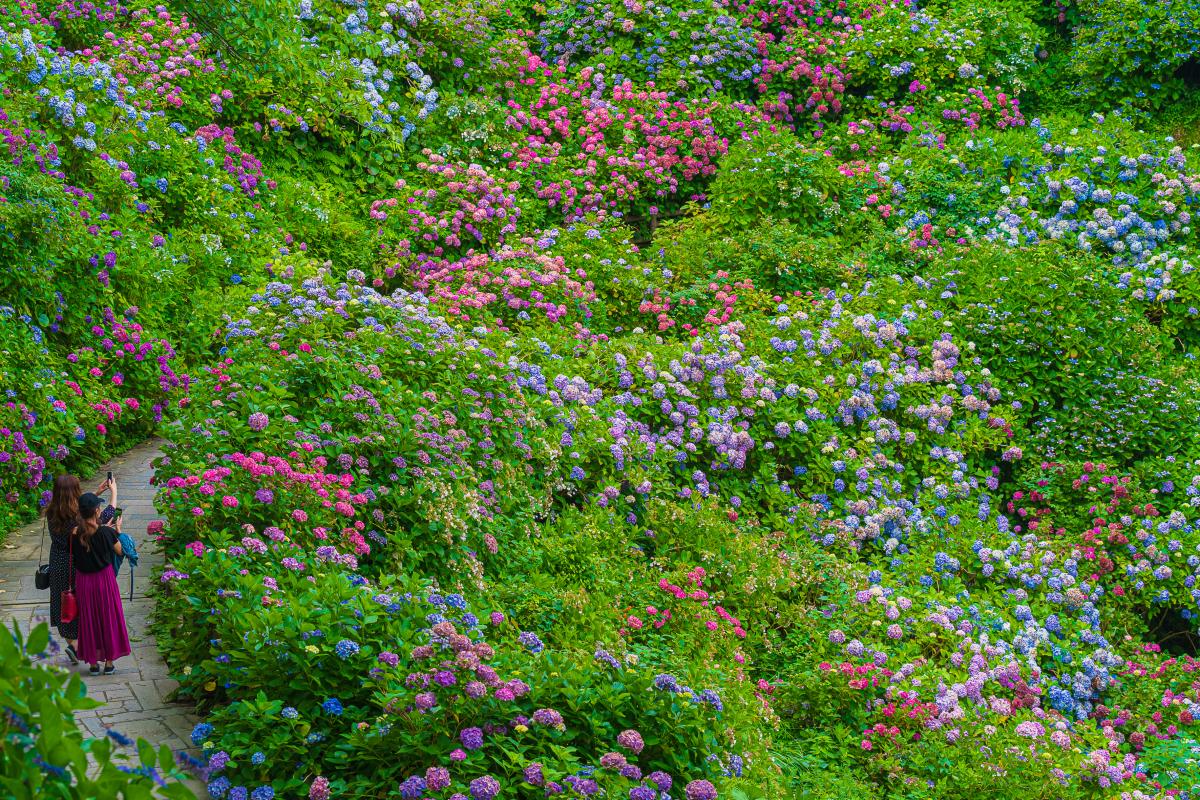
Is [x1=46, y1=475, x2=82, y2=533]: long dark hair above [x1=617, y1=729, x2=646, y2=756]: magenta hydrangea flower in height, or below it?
above

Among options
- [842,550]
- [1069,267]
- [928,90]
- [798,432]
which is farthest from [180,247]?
[928,90]

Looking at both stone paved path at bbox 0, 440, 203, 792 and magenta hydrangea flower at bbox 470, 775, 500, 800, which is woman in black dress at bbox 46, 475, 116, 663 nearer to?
stone paved path at bbox 0, 440, 203, 792

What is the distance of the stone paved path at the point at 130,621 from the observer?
5.09m

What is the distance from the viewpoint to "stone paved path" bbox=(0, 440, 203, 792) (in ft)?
16.7

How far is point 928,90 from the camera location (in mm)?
14117

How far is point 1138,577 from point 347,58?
9563 millimetres

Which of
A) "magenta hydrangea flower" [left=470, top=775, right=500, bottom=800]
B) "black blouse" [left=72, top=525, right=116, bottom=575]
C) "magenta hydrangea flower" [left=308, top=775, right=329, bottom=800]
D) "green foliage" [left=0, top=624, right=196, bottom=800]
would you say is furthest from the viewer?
"black blouse" [left=72, top=525, right=116, bottom=575]

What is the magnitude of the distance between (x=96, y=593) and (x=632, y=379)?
4.37 metres

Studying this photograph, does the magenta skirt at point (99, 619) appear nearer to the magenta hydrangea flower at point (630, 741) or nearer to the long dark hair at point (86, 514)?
the long dark hair at point (86, 514)

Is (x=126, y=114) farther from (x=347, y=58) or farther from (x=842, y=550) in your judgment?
(x=842, y=550)

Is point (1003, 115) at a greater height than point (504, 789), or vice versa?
point (1003, 115)

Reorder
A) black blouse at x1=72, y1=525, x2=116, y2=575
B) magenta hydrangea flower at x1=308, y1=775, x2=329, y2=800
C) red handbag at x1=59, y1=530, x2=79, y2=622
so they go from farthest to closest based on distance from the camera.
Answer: black blouse at x1=72, y1=525, x2=116, y2=575 < red handbag at x1=59, y1=530, x2=79, y2=622 < magenta hydrangea flower at x1=308, y1=775, x2=329, y2=800

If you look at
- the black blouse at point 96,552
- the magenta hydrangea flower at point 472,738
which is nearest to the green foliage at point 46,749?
the magenta hydrangea flower at point 472,738

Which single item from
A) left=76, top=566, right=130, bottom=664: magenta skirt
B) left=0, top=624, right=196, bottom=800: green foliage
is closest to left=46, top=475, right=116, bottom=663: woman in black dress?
left=76, top=566, right=130, bottom=664: magenta skirt
